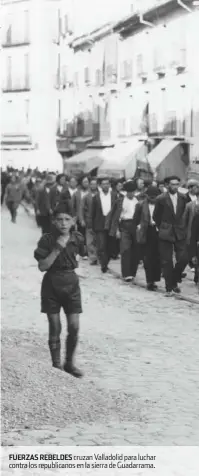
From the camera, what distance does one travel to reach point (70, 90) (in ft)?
113

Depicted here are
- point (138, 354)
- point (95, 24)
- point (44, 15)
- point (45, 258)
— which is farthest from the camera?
point (44, 15)

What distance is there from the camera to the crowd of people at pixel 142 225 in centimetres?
1617

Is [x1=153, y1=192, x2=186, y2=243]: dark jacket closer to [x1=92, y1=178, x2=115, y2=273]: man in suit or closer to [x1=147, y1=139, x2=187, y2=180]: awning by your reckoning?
[x1=92, y1=178, x2=115, y2=273]: man in suit

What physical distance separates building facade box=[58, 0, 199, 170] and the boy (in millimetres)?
14330

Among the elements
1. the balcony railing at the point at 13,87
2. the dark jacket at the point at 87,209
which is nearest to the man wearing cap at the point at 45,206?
the dark jacket at the point at 87,209

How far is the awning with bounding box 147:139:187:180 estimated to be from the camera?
90.5 ft

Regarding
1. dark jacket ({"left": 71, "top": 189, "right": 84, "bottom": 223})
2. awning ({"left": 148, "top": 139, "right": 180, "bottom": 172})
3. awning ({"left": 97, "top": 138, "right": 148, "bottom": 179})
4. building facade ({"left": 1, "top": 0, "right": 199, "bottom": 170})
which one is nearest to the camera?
dark jacket ({"left": 71, "top": 189, "right": 84, "bottom": 223})

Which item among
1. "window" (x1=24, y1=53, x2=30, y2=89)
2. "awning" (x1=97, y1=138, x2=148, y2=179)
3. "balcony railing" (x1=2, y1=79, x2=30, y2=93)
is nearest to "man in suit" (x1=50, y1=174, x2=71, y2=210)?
"awning" (x1=97, y1=138, x2=148, y2=179)

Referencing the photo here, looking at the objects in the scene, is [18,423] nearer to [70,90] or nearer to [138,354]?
[138,354]

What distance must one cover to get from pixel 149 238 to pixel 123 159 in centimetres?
1605

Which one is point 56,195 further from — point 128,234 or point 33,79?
point 33,79

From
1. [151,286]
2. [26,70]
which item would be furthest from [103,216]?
[26,70]

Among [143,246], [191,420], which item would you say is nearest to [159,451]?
[191,420]

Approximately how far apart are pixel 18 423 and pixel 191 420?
1.28 meters
